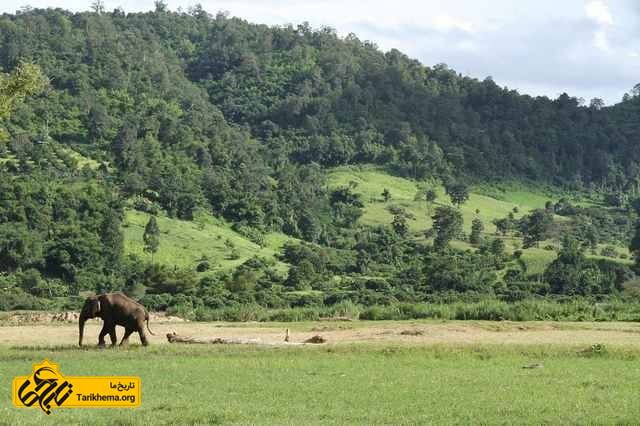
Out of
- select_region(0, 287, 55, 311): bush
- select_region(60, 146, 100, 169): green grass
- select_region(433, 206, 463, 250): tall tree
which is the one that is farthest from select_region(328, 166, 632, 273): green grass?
select_region(0, 287, 55, 311): bush

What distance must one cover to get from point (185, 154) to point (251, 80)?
2374 inches

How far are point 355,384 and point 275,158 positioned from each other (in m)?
122

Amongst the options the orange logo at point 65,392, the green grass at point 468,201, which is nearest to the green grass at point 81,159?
the green grass at point 468,201

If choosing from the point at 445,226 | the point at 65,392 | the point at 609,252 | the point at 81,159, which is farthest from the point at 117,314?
the point at 609,252

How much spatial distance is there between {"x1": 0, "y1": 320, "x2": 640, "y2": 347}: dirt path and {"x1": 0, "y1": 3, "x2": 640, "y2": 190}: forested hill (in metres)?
72.4

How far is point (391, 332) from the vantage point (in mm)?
34656

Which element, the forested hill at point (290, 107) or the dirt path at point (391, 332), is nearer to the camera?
the dirt path at point (391, 332)

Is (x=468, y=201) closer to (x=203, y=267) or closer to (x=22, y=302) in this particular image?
(x=203, y=267)

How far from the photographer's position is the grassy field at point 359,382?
16188mm

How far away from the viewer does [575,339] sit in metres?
32.9

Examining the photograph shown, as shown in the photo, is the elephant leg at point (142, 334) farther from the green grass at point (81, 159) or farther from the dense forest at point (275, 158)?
the green grass at point (81, 159)

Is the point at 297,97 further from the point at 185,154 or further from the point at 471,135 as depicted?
the point at 185,154

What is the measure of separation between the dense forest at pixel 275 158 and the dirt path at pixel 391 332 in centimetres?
1019

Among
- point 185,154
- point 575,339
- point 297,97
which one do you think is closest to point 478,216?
point 185,154
